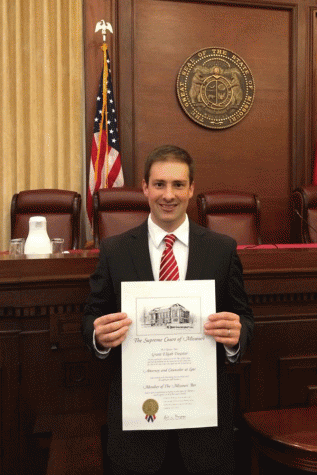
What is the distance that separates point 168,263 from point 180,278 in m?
0.06

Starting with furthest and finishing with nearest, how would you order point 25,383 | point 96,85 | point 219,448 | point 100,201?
point 96,85
point 100,201
point 25,383
point 219,448

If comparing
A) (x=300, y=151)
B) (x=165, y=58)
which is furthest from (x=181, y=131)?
(x=300, y=151)

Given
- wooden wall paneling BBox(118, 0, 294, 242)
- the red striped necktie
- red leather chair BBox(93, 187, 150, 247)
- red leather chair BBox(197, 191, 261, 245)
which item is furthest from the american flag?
the red striped necktie

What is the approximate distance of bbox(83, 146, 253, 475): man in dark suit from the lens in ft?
3.81

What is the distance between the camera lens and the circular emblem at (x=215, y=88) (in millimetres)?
4535

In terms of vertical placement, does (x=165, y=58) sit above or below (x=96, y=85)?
above

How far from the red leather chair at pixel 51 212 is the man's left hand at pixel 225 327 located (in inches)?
104

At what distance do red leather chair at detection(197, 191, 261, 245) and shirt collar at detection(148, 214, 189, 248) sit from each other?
2436 millimetres

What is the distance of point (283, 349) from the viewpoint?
1630 millimetres

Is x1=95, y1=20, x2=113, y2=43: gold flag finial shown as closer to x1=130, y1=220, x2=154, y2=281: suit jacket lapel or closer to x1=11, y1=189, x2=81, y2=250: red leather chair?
x1=11, y1=189, x2=81, y2=250: red leather chair

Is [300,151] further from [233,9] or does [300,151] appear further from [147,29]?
[147,29]

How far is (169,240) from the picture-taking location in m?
1.26

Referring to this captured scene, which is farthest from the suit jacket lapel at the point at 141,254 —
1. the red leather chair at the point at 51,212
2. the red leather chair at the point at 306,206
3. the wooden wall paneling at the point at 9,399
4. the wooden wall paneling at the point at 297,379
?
the red leather chair at the point at 306,206

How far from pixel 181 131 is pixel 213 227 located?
137 centimetres
